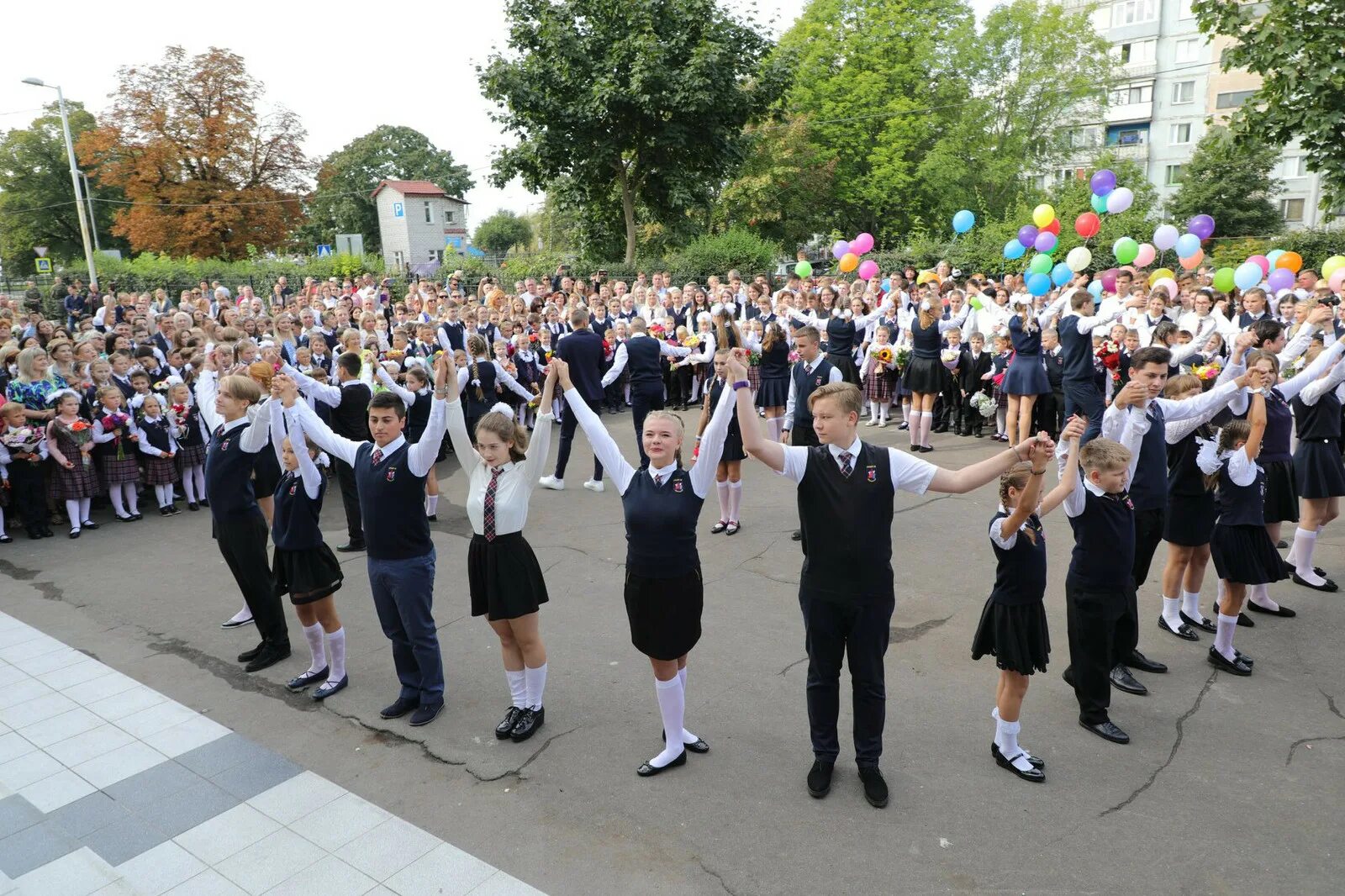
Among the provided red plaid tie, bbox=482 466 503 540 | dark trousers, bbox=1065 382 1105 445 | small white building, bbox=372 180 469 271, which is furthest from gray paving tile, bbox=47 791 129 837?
small white building, bbox=372 180 469 271

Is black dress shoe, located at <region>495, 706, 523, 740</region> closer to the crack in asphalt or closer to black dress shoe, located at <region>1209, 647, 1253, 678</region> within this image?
→ the crack in asphalt

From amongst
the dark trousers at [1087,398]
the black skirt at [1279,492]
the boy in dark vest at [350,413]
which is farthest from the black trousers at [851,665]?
the dark trousers at [1087,398]

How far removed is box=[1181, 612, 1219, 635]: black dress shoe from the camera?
5.83 metres

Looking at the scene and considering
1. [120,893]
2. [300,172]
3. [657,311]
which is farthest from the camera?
[300,172]

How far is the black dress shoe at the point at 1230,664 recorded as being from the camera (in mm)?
5230

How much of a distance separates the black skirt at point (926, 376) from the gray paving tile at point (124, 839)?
9.52 m

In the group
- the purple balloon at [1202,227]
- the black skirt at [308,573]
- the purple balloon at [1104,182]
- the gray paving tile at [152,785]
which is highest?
the purple balloon at [1104,182]

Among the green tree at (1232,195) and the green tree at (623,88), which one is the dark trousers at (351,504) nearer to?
the green tree at (623,88)

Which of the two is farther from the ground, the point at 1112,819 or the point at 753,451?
the point at 753,451

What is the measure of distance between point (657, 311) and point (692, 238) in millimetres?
15486

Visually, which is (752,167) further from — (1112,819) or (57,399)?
(1112,819)

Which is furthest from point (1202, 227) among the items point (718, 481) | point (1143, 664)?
point (1143, 664)

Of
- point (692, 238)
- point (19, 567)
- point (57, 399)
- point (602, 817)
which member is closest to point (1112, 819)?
point (602, 817)

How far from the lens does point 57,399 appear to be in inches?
365
